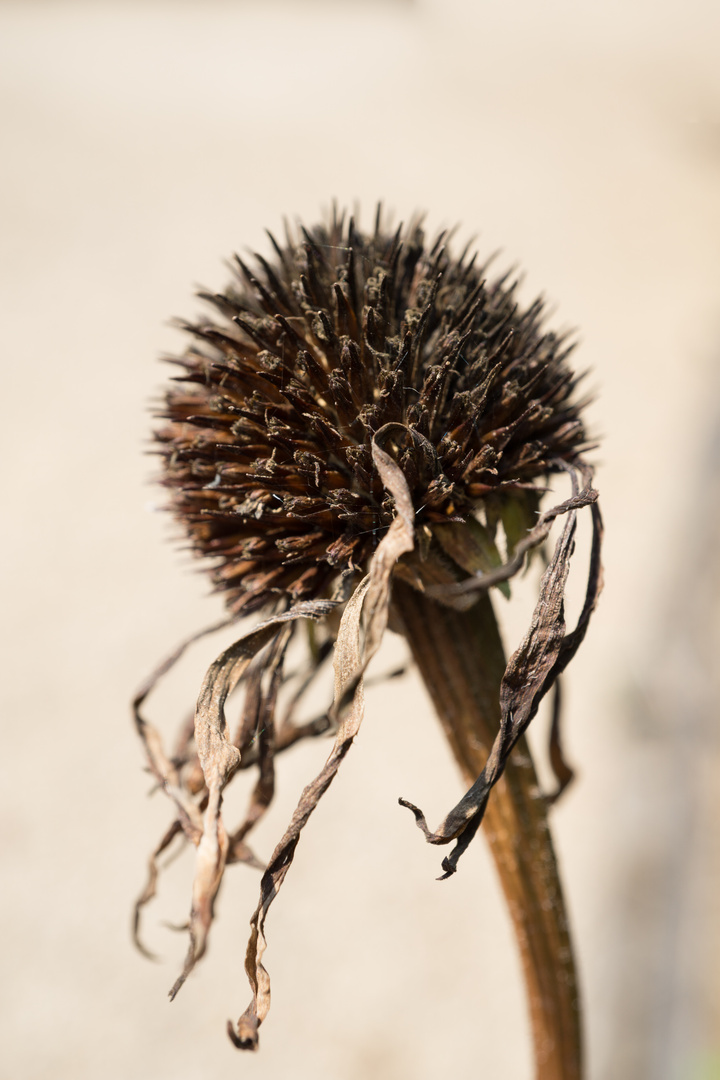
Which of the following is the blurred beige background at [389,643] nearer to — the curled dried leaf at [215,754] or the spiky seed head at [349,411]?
the spiky seed head at [349,411]

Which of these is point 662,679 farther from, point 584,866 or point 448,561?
point 448,561

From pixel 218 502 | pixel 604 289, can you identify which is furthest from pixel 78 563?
pixel 604 289

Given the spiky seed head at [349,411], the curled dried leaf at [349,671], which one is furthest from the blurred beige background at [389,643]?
the curled dried leaf at [349,671]

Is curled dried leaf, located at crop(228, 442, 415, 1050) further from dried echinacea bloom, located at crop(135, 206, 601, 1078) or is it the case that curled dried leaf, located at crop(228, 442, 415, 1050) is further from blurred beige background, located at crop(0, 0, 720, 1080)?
blurred beige background, located at crop(0, 0, 720, 1080)

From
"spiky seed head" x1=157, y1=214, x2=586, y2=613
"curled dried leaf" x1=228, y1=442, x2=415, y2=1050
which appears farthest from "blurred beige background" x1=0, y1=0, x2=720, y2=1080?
"curled dried leaf" x1=228, y1=442, x2=415, y2=1050

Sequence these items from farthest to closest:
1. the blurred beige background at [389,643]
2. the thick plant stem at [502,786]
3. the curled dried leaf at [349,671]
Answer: the blurred beige background at [389,643] → the thick plant stem at [502,786] → the curled dried leaf at [349,671]

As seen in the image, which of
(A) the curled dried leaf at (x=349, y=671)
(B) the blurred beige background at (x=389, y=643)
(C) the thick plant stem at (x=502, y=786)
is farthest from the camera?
(B) the blurred beige background at (x=389, y=643)

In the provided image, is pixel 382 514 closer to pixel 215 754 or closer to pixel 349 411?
pixel 349 411
